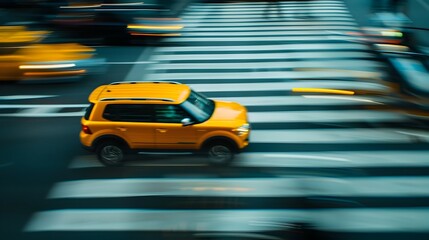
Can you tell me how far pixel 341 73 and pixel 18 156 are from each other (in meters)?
8.88

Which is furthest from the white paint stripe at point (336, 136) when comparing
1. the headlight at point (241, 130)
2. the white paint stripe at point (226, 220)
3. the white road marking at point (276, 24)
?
the white road marking at point (276, 24)

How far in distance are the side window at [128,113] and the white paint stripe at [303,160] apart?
0.88m

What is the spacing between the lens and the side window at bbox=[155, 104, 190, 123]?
27.3 ft

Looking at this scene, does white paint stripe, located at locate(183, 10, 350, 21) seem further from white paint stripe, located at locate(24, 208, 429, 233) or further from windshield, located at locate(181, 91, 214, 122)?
white paint stripe, located at locate(24, 208, 429, 233)

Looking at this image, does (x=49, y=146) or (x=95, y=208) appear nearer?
(x=95, y=208)

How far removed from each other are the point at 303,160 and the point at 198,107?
13.2 ft

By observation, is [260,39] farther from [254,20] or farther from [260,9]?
[260,9]

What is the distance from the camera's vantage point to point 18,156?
29.2 ft

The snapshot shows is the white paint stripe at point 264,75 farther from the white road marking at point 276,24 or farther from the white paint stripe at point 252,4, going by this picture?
the white paint stripe at point 252,4

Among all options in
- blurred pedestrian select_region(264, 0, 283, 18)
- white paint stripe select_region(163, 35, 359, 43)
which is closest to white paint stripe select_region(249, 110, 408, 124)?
white paint stripe select_region(163, 35, 359, 43)

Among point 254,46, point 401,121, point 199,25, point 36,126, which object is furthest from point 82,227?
point 199,25

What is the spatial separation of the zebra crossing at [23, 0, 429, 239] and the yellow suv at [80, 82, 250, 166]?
610mm

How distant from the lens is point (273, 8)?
2338cm

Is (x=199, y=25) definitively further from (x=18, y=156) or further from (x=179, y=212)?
(x=179, y=212)
